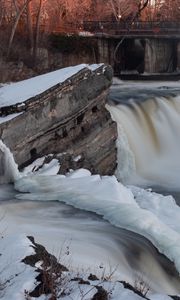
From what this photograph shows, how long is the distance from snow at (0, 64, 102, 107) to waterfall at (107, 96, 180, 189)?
10.1 ft

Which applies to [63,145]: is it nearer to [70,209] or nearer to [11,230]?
[70,209]

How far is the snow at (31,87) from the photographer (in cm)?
1189

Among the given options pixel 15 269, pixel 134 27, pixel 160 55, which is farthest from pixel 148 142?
pixel 134 27

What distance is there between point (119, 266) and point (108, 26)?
31.2m

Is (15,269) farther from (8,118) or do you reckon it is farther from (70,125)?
(70,125)

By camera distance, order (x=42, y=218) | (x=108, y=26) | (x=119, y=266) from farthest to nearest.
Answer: (x=108, y=26), (x=42, y=218), (x=119, y=266)

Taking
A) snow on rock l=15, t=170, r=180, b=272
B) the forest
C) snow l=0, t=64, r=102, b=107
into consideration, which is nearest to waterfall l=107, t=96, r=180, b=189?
snow l=0, t=64, r=102, b=107

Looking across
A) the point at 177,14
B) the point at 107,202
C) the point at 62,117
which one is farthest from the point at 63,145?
the point at 177,14

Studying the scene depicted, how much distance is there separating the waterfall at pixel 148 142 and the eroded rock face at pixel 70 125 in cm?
59

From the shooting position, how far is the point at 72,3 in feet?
121

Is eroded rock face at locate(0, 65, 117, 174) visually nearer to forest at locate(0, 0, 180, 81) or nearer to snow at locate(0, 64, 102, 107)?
snow at locate(0, 64, 102, 107)

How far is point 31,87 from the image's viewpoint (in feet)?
41.9

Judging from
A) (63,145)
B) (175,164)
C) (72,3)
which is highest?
(72,3)

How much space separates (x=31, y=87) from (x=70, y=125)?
1.58 meters
